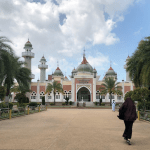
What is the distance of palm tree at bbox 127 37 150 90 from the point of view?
15.2 meters

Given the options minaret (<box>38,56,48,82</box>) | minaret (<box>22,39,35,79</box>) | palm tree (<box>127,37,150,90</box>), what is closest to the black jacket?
palm tree (<box>127,37,150,90</box>)

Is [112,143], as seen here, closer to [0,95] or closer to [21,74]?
[0,95]

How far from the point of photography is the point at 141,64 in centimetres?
1688

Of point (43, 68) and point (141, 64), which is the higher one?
point (43, 68)

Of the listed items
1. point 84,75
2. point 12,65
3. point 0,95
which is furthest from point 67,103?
point 12,65

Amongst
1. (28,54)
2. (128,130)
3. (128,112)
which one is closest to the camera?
(128,130)

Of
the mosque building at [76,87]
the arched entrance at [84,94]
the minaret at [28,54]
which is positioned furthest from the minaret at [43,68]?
the arched entrance at [84,94]

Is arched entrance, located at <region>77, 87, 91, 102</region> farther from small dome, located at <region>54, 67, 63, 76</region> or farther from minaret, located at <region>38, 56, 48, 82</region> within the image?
minaret, located at <region>38, 56, 48, 82</region>

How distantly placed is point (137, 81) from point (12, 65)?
39.7 feet

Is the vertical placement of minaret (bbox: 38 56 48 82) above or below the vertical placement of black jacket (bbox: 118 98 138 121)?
above

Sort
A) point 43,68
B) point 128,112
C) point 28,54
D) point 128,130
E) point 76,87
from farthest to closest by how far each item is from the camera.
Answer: point 43,68, point 76,87, point 28,54, point 128,112, point 128,130

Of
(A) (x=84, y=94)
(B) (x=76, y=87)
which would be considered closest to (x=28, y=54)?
(B) (x=76, y=87)

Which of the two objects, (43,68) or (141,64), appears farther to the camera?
(43,68)

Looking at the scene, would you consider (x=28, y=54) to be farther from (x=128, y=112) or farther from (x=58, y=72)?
(x=128, y=112)
